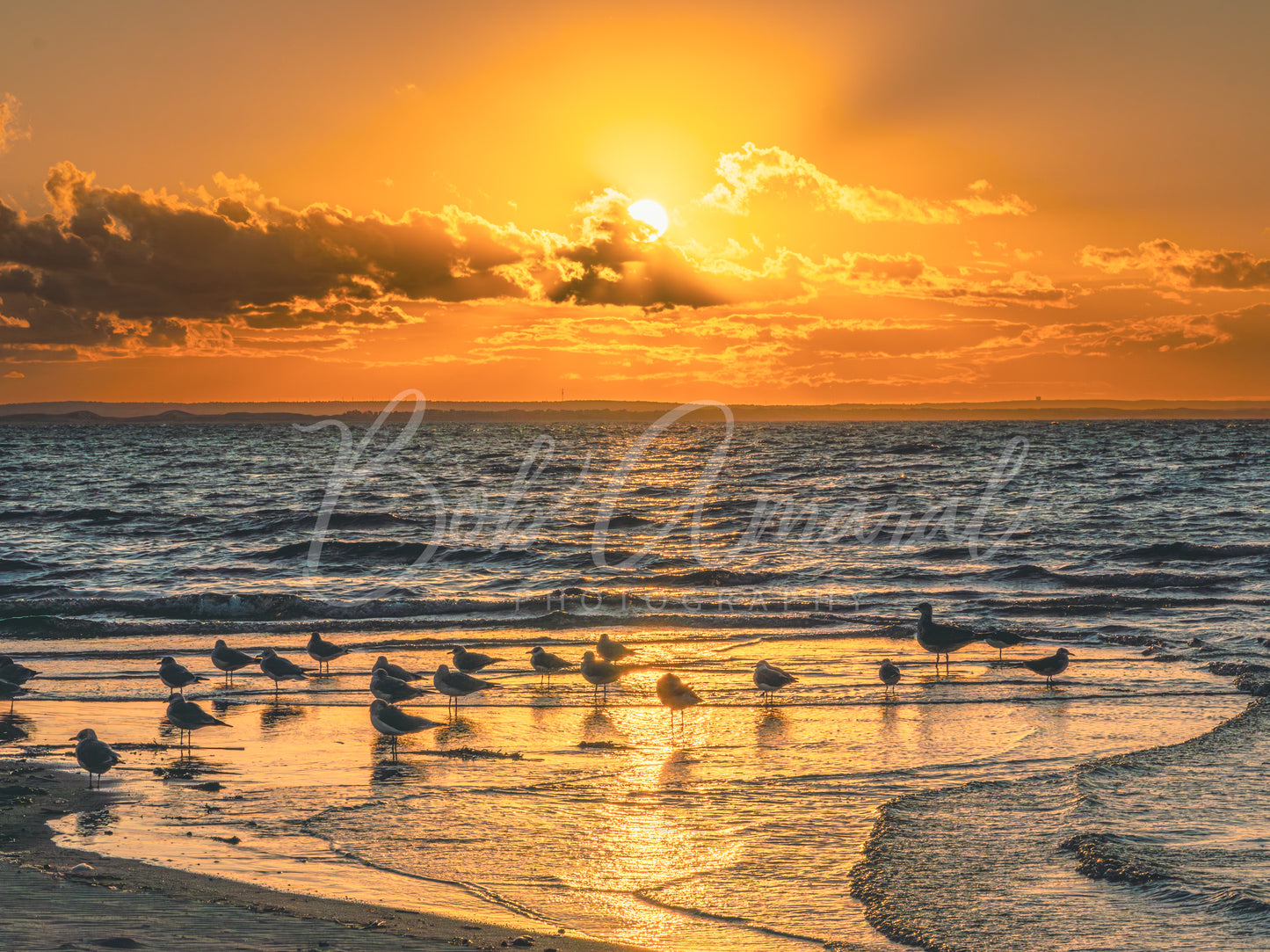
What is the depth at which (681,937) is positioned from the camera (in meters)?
6.94

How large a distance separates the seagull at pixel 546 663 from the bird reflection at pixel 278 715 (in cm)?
348

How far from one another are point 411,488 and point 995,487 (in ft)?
113

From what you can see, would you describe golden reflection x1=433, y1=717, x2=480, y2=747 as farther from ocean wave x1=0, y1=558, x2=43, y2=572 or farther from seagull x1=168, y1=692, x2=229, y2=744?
ocean wave x1=0, y1=558, x2=43, y2=572

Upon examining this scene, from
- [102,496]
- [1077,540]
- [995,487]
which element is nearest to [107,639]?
[1077,540]

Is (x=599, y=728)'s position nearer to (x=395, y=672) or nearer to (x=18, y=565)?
(x=395, y=672)

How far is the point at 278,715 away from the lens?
1424cm

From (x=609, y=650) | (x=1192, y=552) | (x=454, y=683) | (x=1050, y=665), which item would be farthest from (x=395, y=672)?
(x=1192, y=552)

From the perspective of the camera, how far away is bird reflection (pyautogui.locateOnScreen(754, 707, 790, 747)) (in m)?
12.3

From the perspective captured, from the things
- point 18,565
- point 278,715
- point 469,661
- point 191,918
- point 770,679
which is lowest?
point 278,715

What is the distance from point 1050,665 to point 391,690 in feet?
31.2

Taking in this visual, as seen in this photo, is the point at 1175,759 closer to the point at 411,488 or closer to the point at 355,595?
the point at 355,595

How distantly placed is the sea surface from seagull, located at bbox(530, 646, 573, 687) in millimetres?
218

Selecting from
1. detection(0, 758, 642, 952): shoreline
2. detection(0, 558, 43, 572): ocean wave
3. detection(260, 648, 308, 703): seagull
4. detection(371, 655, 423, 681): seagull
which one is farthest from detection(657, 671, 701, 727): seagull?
detection(0, 558, 43, 572): ocean wave

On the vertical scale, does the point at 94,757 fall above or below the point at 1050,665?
above
